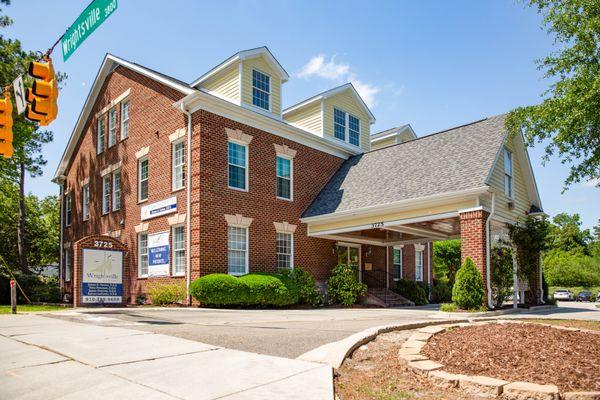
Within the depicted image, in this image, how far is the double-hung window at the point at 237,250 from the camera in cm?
1928

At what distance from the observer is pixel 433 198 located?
17.6 metres

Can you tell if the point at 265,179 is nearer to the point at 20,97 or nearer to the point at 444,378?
the point at 20,97

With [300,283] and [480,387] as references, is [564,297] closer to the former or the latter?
[300,283]

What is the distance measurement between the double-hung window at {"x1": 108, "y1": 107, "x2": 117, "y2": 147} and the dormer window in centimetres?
1109

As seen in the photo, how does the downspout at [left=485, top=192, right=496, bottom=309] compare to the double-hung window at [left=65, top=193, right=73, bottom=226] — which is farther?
the double-hung window at [left=65, top=193, right=73, bottom=226]

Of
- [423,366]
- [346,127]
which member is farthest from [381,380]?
[346,127]

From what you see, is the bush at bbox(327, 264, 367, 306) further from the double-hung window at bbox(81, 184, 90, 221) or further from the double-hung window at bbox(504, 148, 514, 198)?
the double-hung window at bbox(81, 184, 90, 221)

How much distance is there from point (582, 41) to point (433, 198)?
6.67 metres

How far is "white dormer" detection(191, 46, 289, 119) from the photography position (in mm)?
21188

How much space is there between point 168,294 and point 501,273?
1219 centimetres

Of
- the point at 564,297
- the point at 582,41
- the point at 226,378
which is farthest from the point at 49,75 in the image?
the point at 564,297

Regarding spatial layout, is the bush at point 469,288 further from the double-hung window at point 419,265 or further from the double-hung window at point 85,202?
Result: the double-hung window at point 85,202

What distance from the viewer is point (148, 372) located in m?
6.02

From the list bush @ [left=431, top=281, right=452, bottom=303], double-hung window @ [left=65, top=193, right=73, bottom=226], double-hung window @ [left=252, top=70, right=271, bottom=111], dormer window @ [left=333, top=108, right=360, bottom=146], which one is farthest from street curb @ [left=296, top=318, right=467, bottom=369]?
double-hung window @ [left=65, top=193, right=73, bottom=226]
